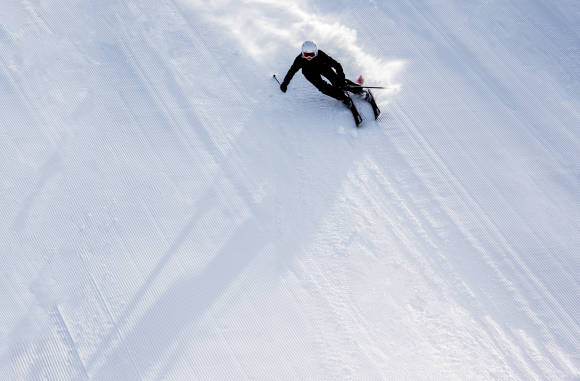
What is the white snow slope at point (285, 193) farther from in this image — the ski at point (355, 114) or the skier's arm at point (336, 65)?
the skier's arm at point (336, 65)

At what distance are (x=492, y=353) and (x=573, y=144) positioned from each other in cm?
264

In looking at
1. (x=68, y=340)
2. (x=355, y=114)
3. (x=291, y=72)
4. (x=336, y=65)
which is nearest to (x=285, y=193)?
(x=355, y=114)

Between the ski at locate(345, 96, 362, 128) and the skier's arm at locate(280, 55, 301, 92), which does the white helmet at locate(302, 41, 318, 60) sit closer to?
the skier's arm at locate(280, 55, 301, 92)

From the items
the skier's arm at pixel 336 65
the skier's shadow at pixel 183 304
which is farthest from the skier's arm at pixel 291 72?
the skier's shadow at pixel 183 304

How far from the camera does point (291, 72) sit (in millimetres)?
5586

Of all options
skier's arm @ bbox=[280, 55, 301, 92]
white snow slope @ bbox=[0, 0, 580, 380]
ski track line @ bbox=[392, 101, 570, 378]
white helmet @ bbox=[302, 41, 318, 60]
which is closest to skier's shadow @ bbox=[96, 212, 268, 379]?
white snow slope @ bbox=[0, 0, 580, 380]

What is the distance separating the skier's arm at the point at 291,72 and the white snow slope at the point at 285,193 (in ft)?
0.80

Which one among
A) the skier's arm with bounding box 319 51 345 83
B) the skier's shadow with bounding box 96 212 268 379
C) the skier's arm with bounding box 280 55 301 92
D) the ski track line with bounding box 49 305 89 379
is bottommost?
the ski track line with bounding box 49 305 89 379

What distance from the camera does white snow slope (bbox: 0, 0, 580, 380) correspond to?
461 centimetres

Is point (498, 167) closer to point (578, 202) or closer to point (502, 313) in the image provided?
point (578, 202)

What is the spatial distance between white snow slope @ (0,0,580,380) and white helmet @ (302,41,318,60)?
712 millimetres

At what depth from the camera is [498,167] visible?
5434mm

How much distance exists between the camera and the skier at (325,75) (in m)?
5.45

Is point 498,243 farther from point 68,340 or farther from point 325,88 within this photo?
point 68,340
